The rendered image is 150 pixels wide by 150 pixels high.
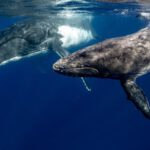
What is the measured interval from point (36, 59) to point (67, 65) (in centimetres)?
1220

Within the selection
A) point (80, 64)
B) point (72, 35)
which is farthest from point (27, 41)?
point (80, 64)

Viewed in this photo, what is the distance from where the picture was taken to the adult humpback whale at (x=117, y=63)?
973 cm

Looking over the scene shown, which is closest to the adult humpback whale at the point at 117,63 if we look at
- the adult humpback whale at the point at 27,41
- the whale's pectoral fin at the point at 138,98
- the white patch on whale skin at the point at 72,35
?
the whale's pectoral fin at the point at 138,98

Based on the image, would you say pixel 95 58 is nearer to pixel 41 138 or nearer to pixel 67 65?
pixel 67 65

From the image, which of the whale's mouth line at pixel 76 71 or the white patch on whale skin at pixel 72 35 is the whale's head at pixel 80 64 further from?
the white patch on whale skin at pixel 72 35

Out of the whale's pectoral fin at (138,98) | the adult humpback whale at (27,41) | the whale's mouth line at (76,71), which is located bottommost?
the adult humpback whale at (27,41)

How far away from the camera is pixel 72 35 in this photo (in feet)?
80.4

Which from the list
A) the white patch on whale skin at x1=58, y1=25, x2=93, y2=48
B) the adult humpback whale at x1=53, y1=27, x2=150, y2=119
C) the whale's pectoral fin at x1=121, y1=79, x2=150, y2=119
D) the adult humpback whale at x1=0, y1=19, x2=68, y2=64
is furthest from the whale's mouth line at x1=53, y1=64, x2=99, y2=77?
the white patch on whale skin at x1=58, y1=25, x2=93, y2=48

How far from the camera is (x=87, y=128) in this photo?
2697 cm

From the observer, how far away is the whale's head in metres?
9.58

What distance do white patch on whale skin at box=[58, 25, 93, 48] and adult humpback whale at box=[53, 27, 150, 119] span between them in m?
12.3

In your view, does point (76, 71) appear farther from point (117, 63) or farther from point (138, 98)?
point (138, 98)

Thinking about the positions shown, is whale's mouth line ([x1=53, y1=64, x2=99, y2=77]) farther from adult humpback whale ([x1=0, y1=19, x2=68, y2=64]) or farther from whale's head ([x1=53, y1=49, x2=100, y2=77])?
adult humpback whale ([x1=0, y1=19, x2=68, y2=64])

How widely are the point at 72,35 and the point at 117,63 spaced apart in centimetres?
1462
